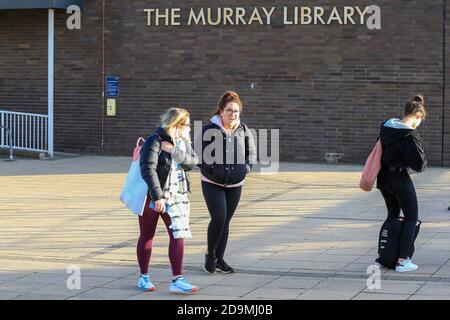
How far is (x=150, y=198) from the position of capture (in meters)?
7.34

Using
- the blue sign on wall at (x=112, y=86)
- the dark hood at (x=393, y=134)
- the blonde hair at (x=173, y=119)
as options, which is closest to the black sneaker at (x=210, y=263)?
the blonde hair at (x=173, y=119)

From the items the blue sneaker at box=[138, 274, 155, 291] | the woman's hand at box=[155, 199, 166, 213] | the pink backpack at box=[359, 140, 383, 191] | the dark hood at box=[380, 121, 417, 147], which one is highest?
the dark hood at box=[380, 121, 417, 147]

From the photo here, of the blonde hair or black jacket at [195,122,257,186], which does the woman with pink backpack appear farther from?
the blonde hair

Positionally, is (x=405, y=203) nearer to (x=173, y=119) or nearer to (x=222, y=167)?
(x=222, y=167)

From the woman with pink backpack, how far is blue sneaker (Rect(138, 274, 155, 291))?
2.38 metres

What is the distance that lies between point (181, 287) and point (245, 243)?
8.31 feet

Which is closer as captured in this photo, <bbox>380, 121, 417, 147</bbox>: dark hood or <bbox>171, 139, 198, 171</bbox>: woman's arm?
<bbox>171, 139, 198, 171</bbox>: woman's arm

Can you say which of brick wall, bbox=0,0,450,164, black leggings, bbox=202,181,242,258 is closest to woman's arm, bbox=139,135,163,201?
black leggings, bbox=202,181,242,258

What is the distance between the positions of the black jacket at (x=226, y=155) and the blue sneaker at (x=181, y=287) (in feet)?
3.52

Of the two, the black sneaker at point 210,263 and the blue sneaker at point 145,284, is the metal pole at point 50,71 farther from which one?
the blue sneaker at point 145,284

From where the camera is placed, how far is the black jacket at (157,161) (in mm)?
7211

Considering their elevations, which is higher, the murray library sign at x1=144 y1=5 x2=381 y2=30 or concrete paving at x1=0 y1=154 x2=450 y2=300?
the murray library sign at x1=144 y1=5 x2=381 y2=30

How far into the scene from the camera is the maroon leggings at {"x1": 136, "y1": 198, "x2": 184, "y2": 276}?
7.37m
